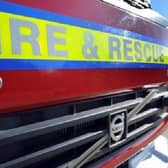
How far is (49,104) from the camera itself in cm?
142

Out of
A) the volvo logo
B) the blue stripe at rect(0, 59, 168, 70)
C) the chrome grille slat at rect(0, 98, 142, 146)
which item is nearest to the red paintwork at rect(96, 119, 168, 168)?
the volvo logo

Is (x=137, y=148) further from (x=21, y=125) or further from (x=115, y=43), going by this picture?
(x=21, y=125)

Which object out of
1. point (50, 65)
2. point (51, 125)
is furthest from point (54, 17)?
point (51, 125)

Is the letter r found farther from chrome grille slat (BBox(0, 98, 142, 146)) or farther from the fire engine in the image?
chrome grille slat (BBox(0, 98, 142, 146))

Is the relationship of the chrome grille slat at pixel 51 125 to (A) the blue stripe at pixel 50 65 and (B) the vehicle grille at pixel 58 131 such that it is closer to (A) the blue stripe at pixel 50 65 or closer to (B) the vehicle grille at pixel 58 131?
(B) the vehicle grille at pixel 58 131

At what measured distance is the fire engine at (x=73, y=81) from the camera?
1.25 metres

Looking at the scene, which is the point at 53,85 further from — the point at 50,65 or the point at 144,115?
the point at 144,115

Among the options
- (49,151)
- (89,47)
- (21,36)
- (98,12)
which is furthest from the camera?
(98,12)

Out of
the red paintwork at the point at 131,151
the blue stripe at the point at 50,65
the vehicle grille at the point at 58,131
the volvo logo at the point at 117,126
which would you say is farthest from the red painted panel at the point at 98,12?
the red paintwork at the point at 131,151

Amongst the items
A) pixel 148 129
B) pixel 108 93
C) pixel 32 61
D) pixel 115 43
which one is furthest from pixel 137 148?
pixel 32 61

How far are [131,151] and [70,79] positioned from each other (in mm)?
906

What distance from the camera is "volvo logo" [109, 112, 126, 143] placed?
184cm

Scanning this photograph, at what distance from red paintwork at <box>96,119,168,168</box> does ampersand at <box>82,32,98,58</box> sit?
0.66 metres

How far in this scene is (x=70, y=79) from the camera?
1.48 m
